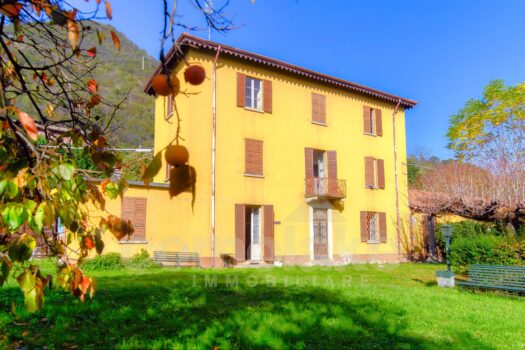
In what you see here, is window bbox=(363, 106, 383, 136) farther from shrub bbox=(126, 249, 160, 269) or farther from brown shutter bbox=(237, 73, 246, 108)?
shrub bbox=(126, 249, 160, 269)

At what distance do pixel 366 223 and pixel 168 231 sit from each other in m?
8.61

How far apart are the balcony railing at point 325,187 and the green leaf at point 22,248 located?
1442cm

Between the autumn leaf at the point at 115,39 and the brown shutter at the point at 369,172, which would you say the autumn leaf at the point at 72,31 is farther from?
the brown shutter at the point at 369,172

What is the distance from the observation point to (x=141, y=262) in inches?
471

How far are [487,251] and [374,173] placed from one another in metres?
8.03

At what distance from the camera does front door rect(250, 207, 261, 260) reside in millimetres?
14606

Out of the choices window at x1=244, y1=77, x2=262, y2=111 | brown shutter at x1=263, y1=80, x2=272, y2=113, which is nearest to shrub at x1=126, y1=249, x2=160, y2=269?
window at x1=244, y1=77, x2=262, y2=111

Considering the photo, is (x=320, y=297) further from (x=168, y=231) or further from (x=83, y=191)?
(x=168, y=231)

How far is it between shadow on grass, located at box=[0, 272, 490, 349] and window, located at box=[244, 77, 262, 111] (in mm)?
9106

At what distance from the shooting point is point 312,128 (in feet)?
54.0

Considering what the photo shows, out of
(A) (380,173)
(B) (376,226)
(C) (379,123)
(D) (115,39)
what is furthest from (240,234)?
(D) (115,39)

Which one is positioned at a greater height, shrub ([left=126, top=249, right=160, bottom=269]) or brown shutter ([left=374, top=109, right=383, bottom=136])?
brown shutter ([left=374, top=109, right=383, bottom=136])

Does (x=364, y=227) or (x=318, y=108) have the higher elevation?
(x=318, y=108)

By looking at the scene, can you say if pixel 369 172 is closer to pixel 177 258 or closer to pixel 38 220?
pixel 177 258
